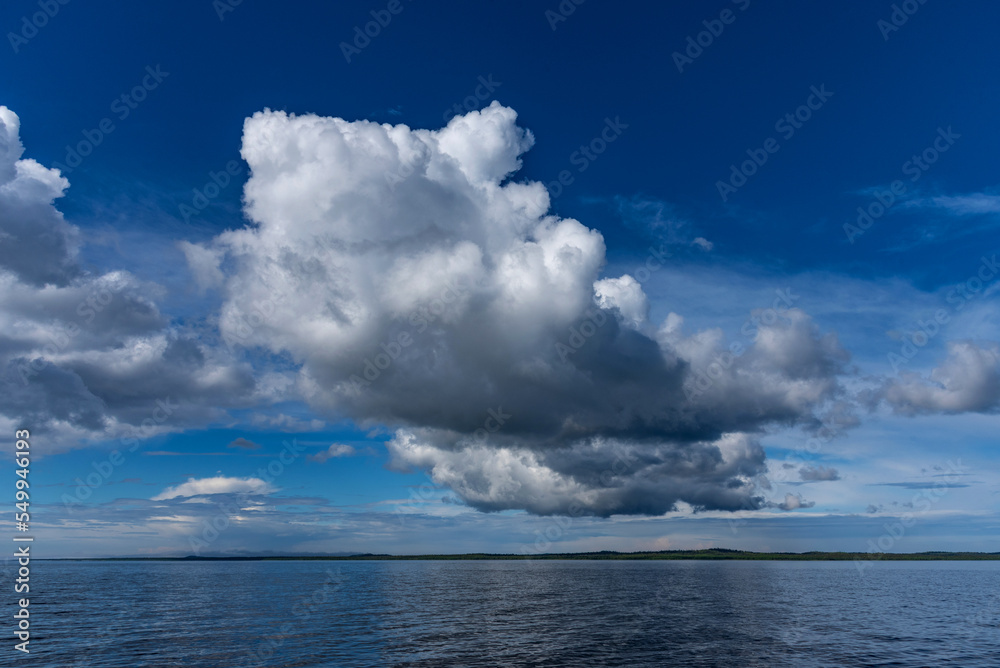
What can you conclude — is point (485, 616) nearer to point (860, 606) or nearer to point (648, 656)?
point (648, 656)

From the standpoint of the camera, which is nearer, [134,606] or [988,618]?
[988,618]

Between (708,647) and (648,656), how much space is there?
8893 millimetres

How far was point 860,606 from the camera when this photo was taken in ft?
326

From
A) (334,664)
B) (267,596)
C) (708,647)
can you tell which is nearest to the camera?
(334,664)

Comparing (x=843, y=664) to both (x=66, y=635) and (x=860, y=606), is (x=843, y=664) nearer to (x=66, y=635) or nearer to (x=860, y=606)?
(x=860, y=606)

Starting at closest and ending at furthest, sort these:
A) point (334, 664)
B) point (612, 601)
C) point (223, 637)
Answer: point (334, 664) → point (223, 637) → point (612, 601)

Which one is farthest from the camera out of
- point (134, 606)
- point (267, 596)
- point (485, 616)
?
point (267, 596)

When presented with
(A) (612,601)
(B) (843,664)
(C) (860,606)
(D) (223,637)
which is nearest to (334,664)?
(D) (223,637)

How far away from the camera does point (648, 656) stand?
53.3 metres

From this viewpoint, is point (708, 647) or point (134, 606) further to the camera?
point (134, 606)

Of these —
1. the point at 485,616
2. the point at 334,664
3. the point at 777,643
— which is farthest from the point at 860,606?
the point at 334,664

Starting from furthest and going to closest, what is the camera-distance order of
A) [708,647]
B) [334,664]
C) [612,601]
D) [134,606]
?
1. [612,601]
2. [134,606]
3. [708,647]
4. [334,664]

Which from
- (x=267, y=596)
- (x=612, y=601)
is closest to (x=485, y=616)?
(x=612, y=601)

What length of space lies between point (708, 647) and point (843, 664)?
1197 cm
